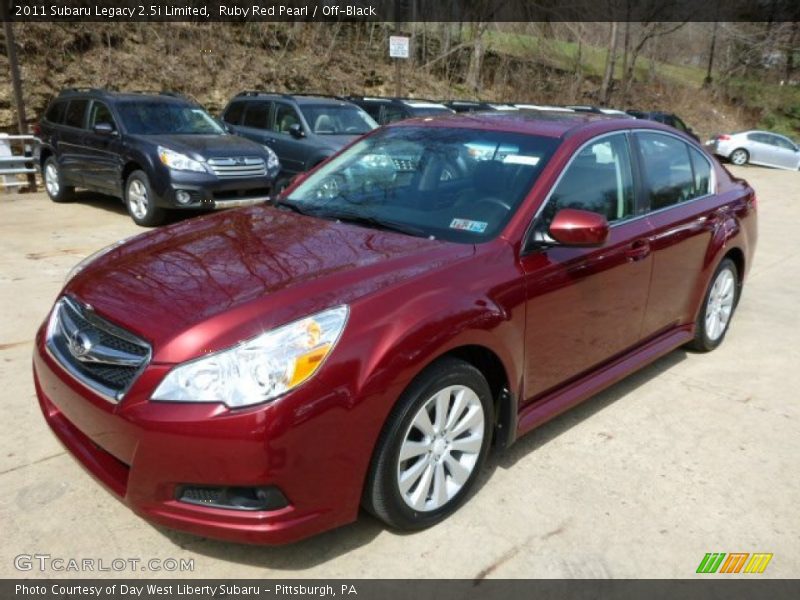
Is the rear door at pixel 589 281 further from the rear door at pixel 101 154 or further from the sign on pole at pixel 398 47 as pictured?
the sign on pole at pixel 398 47

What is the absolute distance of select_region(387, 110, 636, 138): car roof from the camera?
3645 millimetres

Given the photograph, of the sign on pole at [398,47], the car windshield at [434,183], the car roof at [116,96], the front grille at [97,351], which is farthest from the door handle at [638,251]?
the sign on pole at [398,47]

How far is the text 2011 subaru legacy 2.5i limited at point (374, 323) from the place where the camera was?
2320 mm

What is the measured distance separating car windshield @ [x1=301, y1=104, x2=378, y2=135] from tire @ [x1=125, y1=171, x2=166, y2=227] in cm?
304

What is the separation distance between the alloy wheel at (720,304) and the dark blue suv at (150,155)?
5999mm

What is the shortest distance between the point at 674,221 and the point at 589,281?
1.06m

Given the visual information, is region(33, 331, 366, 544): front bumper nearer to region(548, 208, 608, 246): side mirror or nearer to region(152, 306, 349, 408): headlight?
region(152, 306, 349, 408): headlight

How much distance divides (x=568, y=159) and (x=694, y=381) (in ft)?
6.57

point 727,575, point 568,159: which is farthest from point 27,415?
point 727,575

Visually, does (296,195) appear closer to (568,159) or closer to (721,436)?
(568,159)

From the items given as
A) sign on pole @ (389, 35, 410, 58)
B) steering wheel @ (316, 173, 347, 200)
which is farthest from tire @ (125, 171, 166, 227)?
sign on pole @ (389, 35, 410, 58)

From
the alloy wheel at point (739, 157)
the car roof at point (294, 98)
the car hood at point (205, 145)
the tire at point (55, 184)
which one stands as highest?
the car roof at point (294, 98)

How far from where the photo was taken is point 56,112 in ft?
34.5
